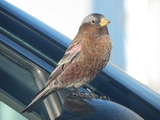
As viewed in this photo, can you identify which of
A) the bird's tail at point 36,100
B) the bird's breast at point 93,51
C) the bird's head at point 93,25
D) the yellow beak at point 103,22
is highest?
the bird's tail at point 36,100

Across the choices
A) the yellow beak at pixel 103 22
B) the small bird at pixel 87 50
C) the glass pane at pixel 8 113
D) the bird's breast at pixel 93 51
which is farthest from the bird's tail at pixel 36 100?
the yellow beak at pixel 103 22

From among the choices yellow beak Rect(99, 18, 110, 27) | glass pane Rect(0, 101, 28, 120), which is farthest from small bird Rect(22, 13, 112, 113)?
glass pane Rect(0, 101, 28, 120)

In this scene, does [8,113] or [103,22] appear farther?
[103,22]

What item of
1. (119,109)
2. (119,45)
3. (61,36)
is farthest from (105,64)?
(119,45)

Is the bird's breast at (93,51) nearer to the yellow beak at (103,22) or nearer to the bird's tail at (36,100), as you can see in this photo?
the yellow beak at (103,22)

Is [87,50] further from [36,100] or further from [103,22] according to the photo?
[36,100]

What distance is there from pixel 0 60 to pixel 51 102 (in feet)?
0.53

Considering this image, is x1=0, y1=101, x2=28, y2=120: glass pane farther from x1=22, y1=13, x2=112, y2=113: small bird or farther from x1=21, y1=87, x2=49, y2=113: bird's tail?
x1=22, y1=13, x2=112, y2=113: small bird

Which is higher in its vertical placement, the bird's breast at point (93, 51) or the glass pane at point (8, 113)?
the glass pane at point (8, 113)

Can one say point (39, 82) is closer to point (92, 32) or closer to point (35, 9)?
point (92, 32)

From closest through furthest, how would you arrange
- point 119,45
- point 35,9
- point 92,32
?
point 92,32 → point 35,9 → point 119,45

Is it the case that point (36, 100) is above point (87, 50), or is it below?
above

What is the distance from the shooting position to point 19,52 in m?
1.50

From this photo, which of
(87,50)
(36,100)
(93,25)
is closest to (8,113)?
(36,100)
